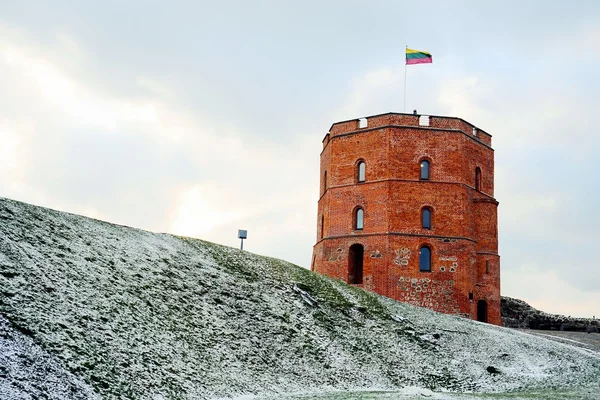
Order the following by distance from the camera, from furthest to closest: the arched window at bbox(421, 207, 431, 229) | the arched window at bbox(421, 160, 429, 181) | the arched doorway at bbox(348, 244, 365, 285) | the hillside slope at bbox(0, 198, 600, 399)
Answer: the arched doorway at bbox(348, 244, 365, 285) < the arched window at bbox(421, 160, 429, 181) < the arched window at bbox(421, 207, 431, 229) < the hillside slope at bbox(0, 198, 600, 399)

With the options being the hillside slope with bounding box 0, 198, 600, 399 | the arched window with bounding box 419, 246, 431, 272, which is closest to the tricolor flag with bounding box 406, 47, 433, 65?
the arched window with bounding box 419, 246, 431, 272

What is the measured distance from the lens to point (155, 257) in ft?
52.9

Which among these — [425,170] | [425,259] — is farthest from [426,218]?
[425,170]

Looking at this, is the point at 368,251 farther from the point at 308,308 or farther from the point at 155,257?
the point at 155,257

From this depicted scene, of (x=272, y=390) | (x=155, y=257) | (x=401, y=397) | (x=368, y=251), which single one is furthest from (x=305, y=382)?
(x=368, y=251)

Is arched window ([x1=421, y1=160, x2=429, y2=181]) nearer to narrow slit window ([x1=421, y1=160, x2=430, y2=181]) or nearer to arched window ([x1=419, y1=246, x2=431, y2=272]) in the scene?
narrow slit window ([x1=421, y1=160, x2=430, y2=181])

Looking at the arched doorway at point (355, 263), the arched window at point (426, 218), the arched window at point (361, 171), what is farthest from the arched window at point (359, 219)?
the arched window at point (426, 218)

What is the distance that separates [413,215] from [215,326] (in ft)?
62.0

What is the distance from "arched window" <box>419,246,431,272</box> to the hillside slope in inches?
351

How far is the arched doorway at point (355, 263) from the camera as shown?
3189cm

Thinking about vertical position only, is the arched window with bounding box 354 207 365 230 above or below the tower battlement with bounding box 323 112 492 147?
below

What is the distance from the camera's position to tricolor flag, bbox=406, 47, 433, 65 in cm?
3131

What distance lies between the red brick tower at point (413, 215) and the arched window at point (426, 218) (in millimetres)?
51

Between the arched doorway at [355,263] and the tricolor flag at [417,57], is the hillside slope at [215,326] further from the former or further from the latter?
the tricolor flag at [417,57]
